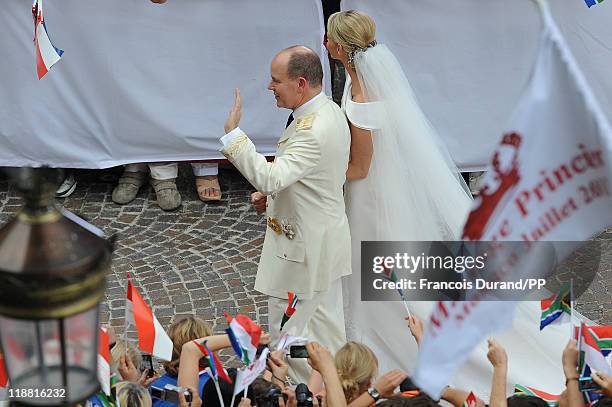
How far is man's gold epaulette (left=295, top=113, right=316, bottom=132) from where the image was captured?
189 inches

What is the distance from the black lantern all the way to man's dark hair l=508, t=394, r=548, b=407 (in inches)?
73.1

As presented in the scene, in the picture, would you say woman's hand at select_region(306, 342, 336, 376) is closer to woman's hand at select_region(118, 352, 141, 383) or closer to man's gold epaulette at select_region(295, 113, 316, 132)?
woman's hand at select_region(118, 352, 141, 383)

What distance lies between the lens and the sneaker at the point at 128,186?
7.47 m

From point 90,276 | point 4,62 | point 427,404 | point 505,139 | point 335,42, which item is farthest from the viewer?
point 4,62

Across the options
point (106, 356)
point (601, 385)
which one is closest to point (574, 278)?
point (601, 385)

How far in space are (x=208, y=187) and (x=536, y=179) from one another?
4733 millimetres

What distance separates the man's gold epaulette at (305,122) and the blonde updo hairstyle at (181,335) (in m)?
1.05

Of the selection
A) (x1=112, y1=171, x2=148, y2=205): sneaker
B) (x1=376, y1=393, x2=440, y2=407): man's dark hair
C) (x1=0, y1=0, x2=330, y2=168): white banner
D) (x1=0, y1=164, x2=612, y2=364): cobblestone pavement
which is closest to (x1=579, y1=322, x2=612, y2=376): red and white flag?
(x1=376, y1=393, x2=440, y2=407): man's dark hair

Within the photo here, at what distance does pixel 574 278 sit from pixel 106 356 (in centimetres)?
361

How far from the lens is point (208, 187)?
7547mm

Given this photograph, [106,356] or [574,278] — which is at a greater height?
[574,278]

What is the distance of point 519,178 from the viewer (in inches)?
117

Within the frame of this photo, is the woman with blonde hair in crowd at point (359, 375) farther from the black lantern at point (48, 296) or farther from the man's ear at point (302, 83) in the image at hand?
the black lantern at point (48, 296)

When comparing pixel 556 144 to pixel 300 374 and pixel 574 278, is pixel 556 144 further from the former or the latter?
pixel 574 278
